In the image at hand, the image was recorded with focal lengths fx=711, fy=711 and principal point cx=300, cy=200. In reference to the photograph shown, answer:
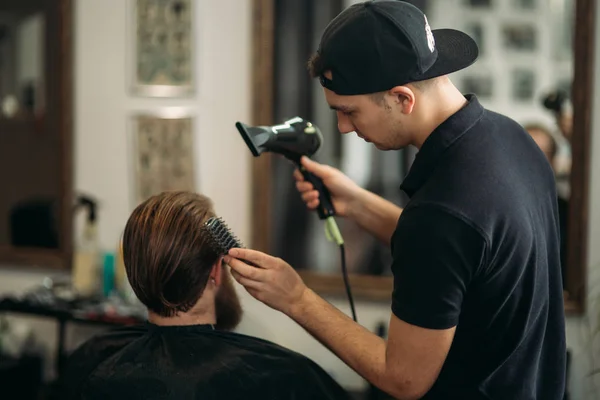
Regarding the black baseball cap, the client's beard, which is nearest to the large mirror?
the client's beard

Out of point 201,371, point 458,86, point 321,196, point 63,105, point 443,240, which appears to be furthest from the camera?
point 63,105

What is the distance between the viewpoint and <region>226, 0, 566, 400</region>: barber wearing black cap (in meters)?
1.19

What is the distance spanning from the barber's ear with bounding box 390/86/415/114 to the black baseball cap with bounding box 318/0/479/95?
0.01m

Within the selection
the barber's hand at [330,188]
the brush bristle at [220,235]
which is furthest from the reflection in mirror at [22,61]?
the brush bristle at [220,235]

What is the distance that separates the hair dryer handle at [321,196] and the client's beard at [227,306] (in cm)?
30

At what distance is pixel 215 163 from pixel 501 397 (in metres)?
1.88

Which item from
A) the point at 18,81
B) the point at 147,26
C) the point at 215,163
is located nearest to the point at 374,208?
the point at 215,163

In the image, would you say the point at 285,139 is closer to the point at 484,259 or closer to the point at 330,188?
the point at 330,188

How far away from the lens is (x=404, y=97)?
128cm

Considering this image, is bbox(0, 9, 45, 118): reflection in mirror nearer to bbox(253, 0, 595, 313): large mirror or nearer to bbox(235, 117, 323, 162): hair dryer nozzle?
bbox(253, 0, 595, 313): large mirror

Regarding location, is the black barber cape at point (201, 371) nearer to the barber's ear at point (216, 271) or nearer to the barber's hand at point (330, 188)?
the barber's ear at point (216, 271)

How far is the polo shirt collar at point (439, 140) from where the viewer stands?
4.14 feet

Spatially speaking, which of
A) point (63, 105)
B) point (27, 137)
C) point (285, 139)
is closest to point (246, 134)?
point (285, 139)

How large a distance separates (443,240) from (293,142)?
2.15 ft
